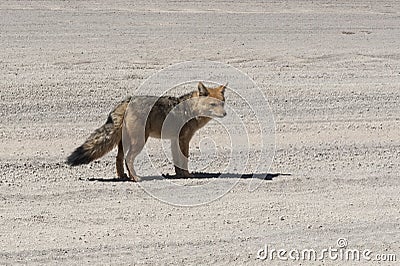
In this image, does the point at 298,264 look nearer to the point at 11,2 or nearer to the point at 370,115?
the point at 370,115

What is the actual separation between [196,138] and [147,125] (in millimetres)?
1829

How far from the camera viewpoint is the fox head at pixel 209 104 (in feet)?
26.6

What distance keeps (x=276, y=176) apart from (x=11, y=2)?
36.3ft

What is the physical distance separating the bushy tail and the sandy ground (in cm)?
27

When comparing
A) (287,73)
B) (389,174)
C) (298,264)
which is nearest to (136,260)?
(298,264)

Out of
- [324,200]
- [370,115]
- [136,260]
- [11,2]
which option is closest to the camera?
[136,260]

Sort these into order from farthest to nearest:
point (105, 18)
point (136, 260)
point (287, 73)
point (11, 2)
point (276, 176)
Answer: point (11, 2) < point (105, 18) < point (287, 73) < point (276, 176) < point (136, 260)

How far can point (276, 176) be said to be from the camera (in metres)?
8.59

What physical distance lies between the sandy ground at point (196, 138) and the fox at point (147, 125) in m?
0.25

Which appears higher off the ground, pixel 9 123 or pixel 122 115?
pixel 122 115

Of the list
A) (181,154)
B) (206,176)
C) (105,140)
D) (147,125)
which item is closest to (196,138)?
(206,176)
